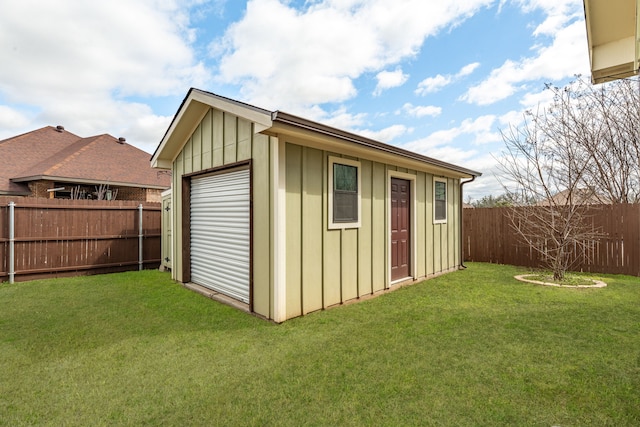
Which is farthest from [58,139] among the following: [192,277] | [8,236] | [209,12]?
[192,277]

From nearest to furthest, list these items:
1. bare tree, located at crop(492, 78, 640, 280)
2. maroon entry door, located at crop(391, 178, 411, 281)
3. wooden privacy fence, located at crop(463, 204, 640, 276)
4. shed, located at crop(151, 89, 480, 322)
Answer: shed, located at crop(151, 89, 480, 322) → maroon entry door, located at crop(391, 178, 411, 281) → wooden privacy fence, located at crop(463, 204, 640, 276) → bare tree, located at crop(492, 78, 640, 280)

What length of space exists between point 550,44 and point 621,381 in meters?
7.26

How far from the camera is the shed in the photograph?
386cm

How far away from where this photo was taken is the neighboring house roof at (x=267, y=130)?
3.48 m

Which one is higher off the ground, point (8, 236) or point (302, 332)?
point (8, 236)

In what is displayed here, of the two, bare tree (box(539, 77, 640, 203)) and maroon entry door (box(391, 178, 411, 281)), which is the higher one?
bare tree (box(539, 77, 640, 203))

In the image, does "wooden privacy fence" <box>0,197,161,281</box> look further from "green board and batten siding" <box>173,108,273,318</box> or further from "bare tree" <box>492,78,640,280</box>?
"bare tree" <box>492,78,640,280</box>

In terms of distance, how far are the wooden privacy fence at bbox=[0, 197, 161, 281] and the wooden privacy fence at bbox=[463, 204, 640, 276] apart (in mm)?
9433

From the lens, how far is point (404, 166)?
5953mm

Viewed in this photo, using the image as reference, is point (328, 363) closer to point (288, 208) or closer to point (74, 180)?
point (288, 208)

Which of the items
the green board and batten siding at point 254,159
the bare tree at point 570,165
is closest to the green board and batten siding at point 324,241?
the green board and batten siding at point 254,159

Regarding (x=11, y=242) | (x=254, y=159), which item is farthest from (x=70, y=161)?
(x=254, y=159)

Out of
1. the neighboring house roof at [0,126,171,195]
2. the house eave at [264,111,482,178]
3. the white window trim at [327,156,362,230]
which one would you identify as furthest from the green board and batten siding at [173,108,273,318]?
the neighboring house roof at [0,126,171,195]

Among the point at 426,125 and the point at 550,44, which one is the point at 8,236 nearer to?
the point at 426,125
